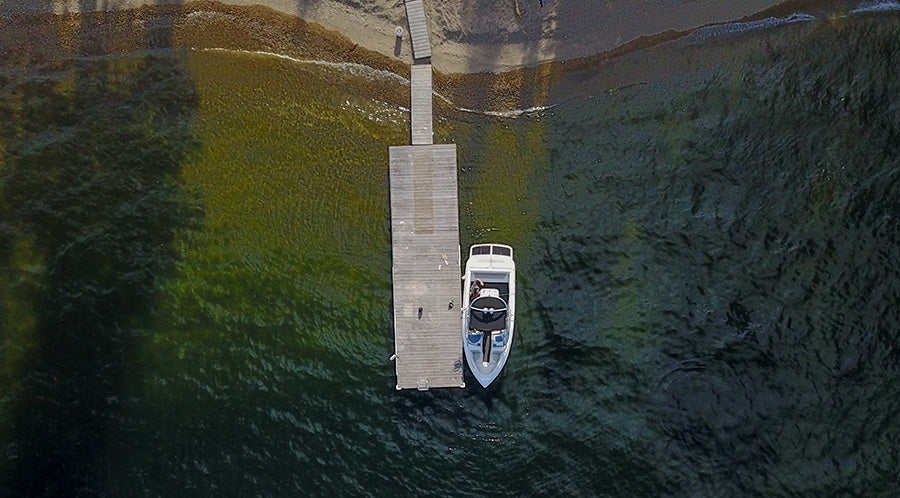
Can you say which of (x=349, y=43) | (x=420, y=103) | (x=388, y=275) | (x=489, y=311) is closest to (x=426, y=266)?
(x=388, y=275)

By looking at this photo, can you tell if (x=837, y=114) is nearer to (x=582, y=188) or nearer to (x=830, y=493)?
(x=582, y=188)

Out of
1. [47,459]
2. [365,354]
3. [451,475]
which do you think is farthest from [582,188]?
[47,459]

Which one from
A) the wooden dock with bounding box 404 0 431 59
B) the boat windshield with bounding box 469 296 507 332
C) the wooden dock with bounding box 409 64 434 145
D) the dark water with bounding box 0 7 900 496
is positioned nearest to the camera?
the boat windshield with bounding box 469 296 507 332

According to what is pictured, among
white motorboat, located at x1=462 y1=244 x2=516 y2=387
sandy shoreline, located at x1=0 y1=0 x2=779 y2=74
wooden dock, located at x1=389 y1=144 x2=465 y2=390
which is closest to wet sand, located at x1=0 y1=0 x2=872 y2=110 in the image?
sandy shoreline, located at x1=0 y1=0 x2=779 y2=74

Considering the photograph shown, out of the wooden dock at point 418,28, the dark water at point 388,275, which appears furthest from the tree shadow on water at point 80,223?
the wooden dock at point 418,28

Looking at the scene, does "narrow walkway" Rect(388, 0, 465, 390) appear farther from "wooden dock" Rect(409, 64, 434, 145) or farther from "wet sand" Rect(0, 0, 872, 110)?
"wet sand" Rect(0, 0, 872, 110)

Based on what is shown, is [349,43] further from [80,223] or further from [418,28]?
[80,223]
